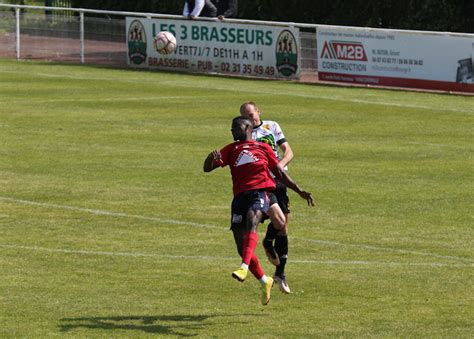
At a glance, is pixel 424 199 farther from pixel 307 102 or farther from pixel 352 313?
pixel 307 102

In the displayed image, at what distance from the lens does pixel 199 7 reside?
41.1 m

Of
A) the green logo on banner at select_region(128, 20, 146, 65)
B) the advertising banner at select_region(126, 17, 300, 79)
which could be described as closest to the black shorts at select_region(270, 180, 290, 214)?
the advertising banner at select_region(126, 17, 300, 79)

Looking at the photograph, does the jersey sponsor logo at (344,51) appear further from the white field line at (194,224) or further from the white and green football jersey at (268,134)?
the white and green football jersey at (268,134)

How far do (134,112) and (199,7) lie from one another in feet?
35.7

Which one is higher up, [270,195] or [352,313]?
[270,195]

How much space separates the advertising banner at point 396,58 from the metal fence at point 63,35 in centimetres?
647

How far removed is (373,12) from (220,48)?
30.0 ft

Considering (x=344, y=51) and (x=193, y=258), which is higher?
(x=193, y=258)

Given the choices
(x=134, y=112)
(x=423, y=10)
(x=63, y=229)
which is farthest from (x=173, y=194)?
(x=423, y=10)

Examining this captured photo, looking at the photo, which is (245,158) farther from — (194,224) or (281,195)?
(194,224)

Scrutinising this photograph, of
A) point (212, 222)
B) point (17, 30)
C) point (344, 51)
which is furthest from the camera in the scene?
point (17, 30)

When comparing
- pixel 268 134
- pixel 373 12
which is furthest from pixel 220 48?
pixel 268 134

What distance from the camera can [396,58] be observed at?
3603 centimetres

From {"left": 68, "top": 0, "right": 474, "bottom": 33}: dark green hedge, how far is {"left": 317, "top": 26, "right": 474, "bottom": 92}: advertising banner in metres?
9.23
